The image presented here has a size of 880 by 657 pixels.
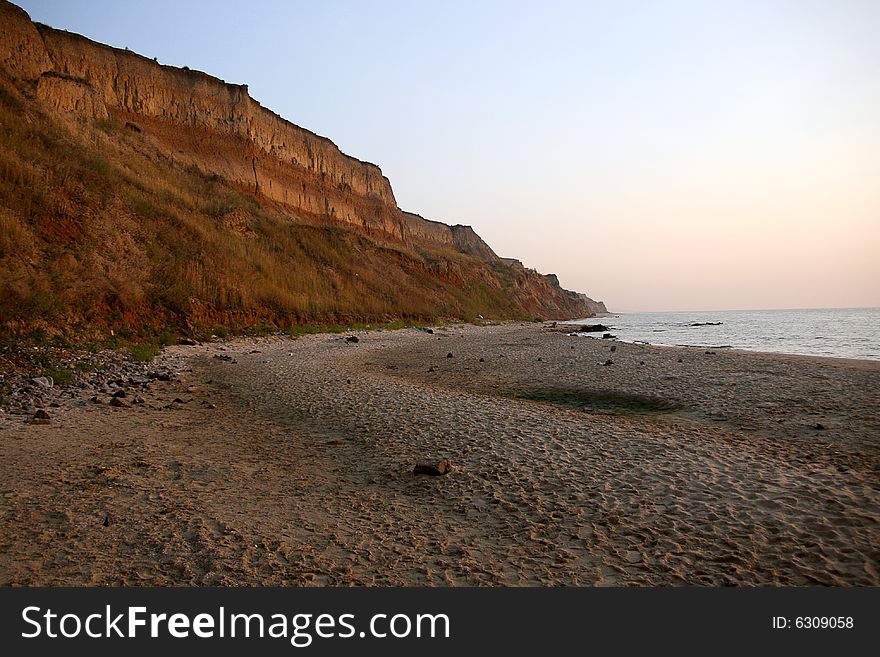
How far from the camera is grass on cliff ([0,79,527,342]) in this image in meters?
13.8

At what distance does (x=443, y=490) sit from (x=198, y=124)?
1734 inches

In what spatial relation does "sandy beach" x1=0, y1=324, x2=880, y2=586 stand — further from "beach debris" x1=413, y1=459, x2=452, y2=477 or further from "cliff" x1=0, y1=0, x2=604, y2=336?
"cliff" x1=0, y1=0, x2=604, y2=336

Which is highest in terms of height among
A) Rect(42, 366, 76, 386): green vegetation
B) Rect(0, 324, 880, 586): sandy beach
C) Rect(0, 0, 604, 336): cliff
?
Rect(0, 0, 604, 336): cliff

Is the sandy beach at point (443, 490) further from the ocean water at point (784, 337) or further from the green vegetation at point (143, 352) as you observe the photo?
the ocean water at point (784, 337)

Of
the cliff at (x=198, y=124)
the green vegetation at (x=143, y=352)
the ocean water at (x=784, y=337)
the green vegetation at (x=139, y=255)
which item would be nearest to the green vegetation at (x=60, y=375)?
the green vegetation at (x=139, y=255)

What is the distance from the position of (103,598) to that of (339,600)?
1308mm

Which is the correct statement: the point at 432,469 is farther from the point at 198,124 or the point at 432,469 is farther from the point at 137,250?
the point at 198,124

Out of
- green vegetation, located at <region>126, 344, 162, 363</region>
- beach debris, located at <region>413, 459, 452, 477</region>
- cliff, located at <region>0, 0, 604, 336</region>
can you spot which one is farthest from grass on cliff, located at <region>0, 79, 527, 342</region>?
beach debris, located at <region>413, 459, 452, 477</region>

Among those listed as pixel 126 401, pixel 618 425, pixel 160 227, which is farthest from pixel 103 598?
pixel 160 227

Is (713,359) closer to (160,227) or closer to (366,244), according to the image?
(160,227)

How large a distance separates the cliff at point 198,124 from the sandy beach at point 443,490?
23.2 metres

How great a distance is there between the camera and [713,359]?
53.3 ft

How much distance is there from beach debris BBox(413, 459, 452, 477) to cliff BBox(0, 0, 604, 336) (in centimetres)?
2562

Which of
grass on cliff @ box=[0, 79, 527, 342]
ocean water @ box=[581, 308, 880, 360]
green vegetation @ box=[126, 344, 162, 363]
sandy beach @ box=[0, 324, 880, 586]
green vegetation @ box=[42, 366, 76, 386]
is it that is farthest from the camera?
ocean water @ box=[581, 308, 880, 360]
